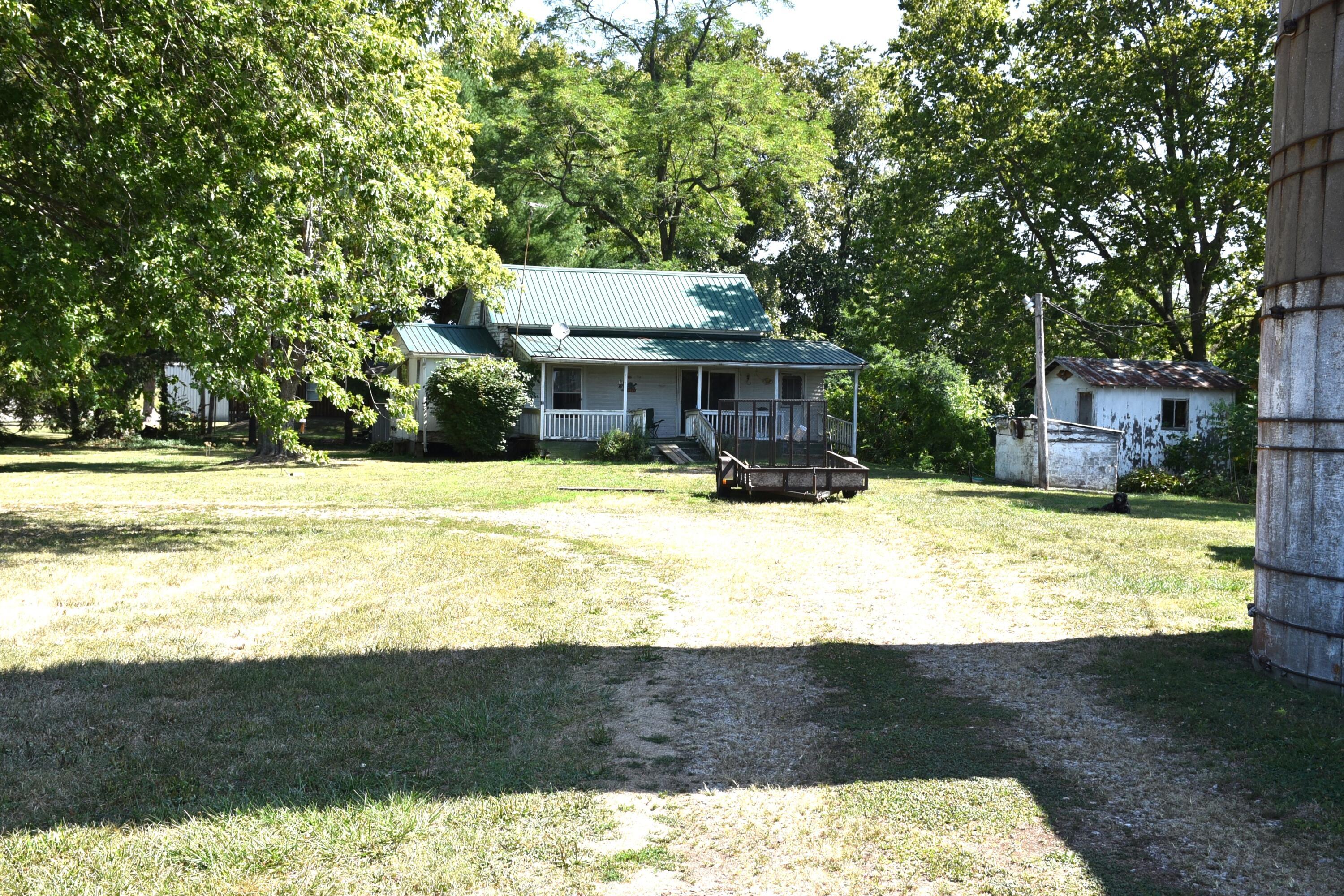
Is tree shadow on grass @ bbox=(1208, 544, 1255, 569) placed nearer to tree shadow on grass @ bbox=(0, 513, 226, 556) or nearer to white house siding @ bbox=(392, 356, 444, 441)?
tree shadow on grass @ bbox=(0, 513, 226, 556)

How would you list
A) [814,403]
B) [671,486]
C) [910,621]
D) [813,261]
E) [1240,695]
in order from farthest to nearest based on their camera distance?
[813,261] < [671,486] < [814,403] < [910,621] < [1240,695]

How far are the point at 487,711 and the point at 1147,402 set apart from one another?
2442 cm

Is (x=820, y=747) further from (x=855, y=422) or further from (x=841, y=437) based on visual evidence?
(x=855, y=422)

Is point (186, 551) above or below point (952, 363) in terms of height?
below

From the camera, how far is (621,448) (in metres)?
27.2

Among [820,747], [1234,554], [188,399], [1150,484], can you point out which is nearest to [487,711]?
[820,747]

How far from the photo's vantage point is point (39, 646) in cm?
698

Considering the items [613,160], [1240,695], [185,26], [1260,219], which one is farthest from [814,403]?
[613,160]

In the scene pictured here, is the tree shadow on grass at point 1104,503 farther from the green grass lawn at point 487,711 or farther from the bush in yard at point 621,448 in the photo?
the bush in yard at point 621,448

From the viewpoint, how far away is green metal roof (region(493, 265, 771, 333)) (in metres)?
31.2

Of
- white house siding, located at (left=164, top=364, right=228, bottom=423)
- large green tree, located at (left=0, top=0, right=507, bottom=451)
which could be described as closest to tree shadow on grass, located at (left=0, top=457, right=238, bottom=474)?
white house siding, located at (left=164, top=364, right=228, bottom=423)

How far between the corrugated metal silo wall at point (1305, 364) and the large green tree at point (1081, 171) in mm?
23652

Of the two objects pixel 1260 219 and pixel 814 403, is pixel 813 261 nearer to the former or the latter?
pixel 1260 219

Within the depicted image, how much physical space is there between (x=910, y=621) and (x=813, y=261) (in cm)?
4041
